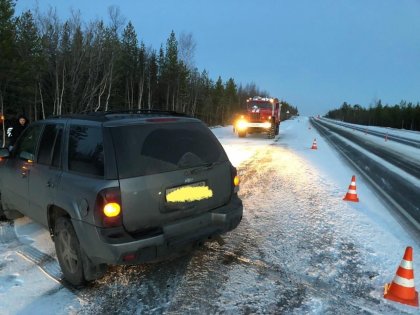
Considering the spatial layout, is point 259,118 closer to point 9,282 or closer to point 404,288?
point 404,288

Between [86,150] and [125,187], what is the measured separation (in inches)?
26.2

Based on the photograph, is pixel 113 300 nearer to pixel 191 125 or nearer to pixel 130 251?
pixel 130 251

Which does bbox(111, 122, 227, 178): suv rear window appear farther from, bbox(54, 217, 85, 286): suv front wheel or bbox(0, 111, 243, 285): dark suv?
bbox(54, 217, 85, 286): suv front wheel

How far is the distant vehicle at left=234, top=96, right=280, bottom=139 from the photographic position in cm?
2439

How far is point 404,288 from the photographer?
3.57m

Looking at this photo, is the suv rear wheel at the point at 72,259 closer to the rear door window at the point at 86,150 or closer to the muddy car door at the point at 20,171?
the rear door window at the point at 86,150

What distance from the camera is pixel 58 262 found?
418cm

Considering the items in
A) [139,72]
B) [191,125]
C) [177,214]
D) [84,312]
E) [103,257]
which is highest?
[139,72]

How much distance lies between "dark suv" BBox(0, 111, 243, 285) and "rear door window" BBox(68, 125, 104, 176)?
0.04ft

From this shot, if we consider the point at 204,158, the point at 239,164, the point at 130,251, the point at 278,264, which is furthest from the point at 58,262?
the point at 239,164

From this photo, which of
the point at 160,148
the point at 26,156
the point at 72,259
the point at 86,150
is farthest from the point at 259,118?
the point at 72,259

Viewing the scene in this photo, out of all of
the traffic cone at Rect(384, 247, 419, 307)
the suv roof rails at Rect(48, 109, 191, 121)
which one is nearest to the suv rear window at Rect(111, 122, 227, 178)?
the suv roof rails at Rect(48, 109, 191, 121)

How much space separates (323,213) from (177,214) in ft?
12.1

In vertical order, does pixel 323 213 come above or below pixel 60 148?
below
